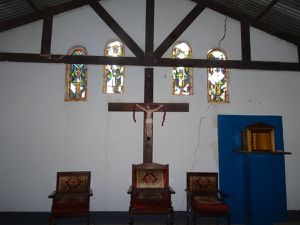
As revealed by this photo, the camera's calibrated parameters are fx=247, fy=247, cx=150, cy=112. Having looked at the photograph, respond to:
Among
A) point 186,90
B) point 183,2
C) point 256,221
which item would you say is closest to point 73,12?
point 183,2

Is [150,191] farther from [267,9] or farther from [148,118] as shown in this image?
[267,9]

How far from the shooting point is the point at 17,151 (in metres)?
4.88

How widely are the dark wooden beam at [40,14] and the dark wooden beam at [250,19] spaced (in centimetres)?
268

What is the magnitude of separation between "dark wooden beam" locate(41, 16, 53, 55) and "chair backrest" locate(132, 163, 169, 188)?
9.80 feet

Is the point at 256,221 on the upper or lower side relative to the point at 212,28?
lower

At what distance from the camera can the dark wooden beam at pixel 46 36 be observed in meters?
5.13

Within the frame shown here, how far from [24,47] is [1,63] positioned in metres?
0.56

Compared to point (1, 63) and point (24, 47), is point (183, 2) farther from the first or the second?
point (1, 63)

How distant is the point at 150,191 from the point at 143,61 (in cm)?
257

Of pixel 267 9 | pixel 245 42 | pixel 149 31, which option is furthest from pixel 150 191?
pixel 267 9

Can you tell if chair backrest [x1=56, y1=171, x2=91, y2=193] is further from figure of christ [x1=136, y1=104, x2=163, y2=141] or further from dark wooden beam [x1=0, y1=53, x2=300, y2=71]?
dark wooden beam [x1=0, y1=53, x2=300, y2=71]

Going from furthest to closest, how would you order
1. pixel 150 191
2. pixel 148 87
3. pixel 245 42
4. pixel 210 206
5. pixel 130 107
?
pixel 245 42 → pixel 148 87 → pixel 130 107 → pixel 150 191 → pixel 210 206

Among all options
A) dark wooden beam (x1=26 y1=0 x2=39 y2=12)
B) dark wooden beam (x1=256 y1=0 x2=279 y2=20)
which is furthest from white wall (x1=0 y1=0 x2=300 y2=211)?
dark wooden beam (x1=256 y1=0 x2=279 y2=20)

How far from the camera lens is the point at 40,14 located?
5.20m
